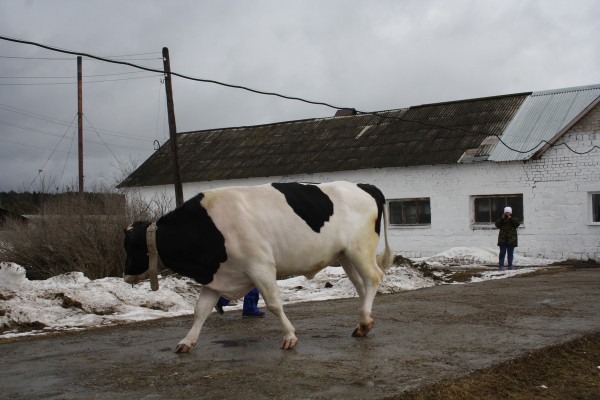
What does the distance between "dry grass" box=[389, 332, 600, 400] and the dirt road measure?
0.16 m

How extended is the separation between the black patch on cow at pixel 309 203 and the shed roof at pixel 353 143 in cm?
1568

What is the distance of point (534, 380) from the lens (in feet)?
20.3

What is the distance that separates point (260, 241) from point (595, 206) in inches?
655

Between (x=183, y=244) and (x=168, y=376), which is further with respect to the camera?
(x=183, y=244)

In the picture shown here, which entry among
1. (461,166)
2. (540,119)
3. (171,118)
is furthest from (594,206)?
(171,118)

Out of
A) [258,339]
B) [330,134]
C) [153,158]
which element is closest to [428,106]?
[330,134]

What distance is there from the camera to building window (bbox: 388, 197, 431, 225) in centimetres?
2461

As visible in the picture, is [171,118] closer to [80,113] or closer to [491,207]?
[491,207]

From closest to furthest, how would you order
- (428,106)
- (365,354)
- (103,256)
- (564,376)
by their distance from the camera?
(564,376) → (365,354) → (103,256) → (428,106)

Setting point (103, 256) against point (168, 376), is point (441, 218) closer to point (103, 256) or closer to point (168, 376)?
point (103, 256)

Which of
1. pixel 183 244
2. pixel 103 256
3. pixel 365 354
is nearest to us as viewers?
pixel 365 354

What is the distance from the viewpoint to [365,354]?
7.11 m

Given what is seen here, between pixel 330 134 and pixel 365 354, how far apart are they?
22472 mm

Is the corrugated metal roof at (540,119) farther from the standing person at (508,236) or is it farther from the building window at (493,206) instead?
the standing person at (508,236)
